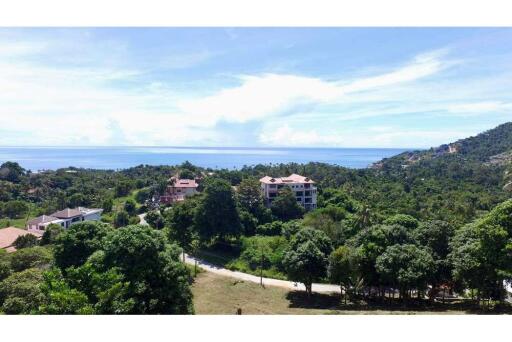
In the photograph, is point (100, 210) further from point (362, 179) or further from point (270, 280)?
point (362, 179)

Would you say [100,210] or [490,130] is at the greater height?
[490,130]

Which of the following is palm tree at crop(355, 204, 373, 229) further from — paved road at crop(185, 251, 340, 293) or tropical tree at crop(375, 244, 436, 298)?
tropical tree at crop(375, 244, 436, 298)

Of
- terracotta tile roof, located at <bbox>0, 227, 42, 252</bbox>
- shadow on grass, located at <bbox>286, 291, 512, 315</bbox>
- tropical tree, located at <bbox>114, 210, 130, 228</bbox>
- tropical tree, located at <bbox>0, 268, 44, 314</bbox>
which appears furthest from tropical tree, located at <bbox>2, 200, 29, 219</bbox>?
shadow on grass, located at <bbox>286, 291, 512, 315</bbox>

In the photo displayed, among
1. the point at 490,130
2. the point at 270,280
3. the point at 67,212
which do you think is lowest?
the point at 270,280

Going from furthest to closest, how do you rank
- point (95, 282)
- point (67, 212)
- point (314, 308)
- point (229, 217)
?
point (67, 212)
point (229, 217)
point (314, 308)
point (95, 282)

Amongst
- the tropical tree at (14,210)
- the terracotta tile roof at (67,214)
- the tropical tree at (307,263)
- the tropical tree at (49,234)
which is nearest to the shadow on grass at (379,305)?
the tropical tree at (307,263)

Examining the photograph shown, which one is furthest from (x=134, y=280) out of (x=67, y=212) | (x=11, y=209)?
(x=11, y=209)

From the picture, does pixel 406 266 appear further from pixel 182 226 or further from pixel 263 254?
pixel 182 226

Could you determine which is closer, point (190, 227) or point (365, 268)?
point (365, 268)
